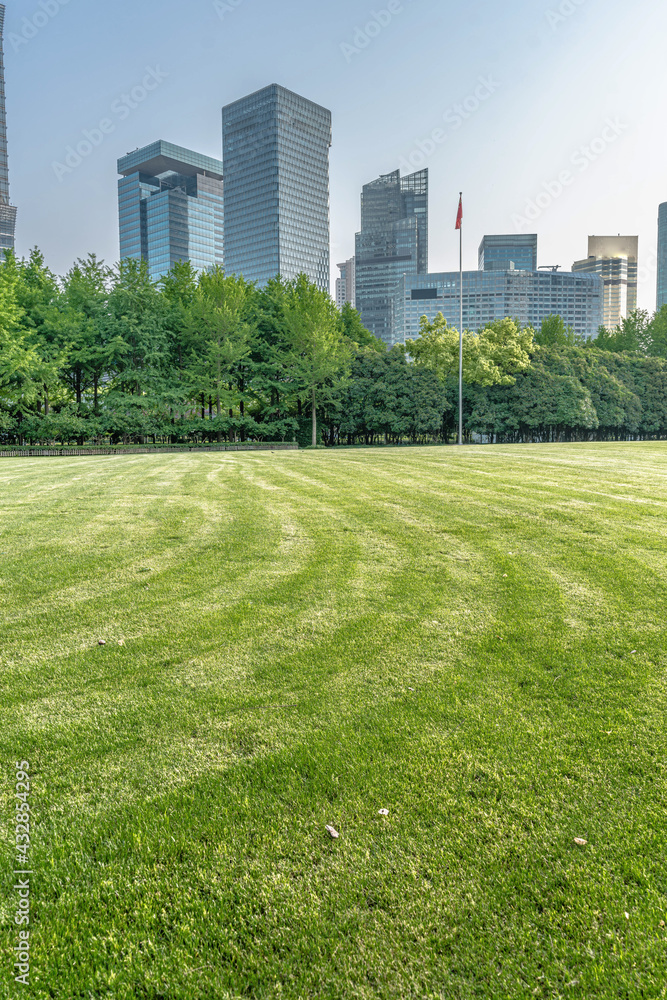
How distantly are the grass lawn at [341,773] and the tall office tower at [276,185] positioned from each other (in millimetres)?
160609

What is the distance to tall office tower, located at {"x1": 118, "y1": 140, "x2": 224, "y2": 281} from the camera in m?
155

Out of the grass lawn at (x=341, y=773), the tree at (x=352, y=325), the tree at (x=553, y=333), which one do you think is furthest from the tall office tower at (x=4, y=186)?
the grass lawn at (x=341, y=773)

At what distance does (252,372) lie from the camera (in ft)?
125

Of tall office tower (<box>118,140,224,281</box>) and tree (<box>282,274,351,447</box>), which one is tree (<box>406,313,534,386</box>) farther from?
tall office tower (<box>118,140,224,281</box>)

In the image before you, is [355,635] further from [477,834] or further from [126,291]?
[126,291]

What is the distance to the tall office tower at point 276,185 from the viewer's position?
156m

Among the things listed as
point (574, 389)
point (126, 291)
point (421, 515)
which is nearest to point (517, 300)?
point (574, 389)

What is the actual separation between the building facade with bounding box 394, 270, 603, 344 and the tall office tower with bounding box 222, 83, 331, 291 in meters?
31.0

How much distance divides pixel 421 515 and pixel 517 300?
185010 millimetres

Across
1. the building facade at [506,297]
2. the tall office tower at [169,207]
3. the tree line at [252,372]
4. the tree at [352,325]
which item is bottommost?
the tree line at [252,372]

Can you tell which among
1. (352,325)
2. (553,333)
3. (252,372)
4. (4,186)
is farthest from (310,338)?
(4,186)

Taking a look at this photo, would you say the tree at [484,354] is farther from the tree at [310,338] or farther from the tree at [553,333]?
the tree at [310,338]
